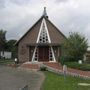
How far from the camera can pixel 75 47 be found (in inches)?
1946

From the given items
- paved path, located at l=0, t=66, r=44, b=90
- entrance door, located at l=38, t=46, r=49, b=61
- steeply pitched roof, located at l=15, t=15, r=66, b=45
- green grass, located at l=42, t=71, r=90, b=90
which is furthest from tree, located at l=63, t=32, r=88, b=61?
green grass, located at l=42, t=71, r=90, b=90

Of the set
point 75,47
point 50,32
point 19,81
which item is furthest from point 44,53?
point 19,81

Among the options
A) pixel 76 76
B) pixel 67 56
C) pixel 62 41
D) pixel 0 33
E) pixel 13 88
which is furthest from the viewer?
pixel 0 33

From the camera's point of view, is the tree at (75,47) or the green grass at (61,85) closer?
the green grass at (61,85)

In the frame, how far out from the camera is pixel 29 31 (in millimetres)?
56156

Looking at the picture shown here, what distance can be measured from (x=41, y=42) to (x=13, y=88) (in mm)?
34680

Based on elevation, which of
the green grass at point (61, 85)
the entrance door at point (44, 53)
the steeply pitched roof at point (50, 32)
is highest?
the steeply pitched roof at point (50, 32)

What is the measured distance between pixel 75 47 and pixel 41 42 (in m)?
8.65

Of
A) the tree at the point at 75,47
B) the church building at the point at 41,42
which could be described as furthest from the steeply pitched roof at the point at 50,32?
the tree at the point at 75,47

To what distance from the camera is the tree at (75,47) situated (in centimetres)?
4947

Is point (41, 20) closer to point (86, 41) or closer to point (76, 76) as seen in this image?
point (86, 41)

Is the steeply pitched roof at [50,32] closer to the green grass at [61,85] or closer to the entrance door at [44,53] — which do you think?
the entrance door at [44,53]

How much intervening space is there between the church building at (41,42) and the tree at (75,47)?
15.1ft

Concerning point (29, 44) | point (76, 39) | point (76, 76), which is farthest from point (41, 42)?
point (76, 76)
